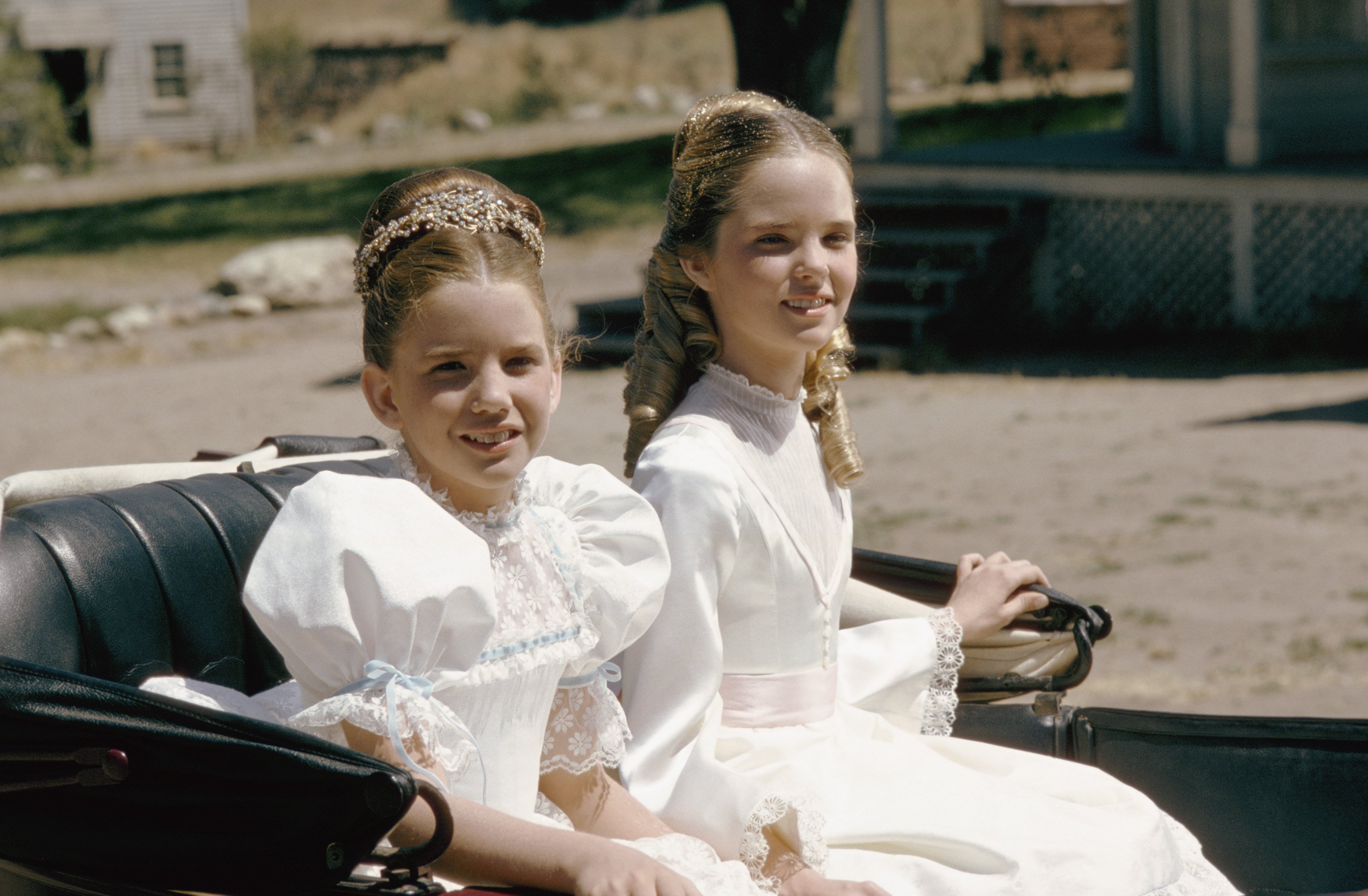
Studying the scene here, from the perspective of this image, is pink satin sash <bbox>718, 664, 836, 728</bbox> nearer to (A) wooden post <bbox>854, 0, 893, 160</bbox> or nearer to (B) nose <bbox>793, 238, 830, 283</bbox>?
(B) nose <bbox>793, 238, 830, 283</bbox>

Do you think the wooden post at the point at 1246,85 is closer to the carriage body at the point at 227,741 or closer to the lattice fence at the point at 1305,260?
the lattice fence at the point at 1305,260

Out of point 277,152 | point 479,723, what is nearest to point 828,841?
point 479,723

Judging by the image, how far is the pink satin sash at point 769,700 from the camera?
214 centimetres

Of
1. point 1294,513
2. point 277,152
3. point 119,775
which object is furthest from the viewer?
point 277,152

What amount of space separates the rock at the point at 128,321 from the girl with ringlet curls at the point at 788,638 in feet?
37.3

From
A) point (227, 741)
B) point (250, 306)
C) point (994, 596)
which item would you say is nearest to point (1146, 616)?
point (994, 596)

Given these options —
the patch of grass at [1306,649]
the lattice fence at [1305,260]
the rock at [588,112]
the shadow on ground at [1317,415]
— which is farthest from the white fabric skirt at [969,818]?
the rock at [588,112]

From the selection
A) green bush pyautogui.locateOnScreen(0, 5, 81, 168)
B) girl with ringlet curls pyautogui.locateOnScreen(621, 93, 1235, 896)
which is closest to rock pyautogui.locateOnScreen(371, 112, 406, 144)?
green bush pyautogui.locateOnScreen(0, 5, 81, 168)

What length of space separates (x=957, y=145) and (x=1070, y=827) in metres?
12.1

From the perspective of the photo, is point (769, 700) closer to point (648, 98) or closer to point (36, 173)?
point (36, 173)

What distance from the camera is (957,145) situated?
44.1 feet

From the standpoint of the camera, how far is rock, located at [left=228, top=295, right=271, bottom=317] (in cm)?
1336

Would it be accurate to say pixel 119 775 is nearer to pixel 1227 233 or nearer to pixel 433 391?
pixel 433 391

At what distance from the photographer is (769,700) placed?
2143mm
